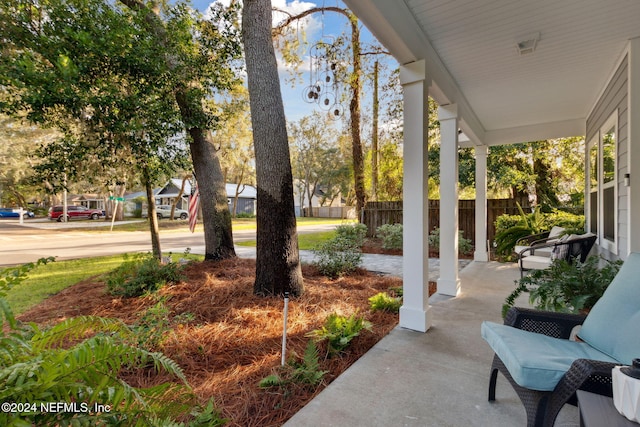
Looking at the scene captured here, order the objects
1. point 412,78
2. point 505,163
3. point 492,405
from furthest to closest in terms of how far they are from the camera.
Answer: point 505,163, point 412,78, point 492,405

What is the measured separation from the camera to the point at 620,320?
1.75 meters

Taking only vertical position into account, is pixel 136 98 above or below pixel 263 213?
above

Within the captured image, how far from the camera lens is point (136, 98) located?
3.96 m

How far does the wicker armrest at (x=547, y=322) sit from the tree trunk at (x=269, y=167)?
7.76 ft

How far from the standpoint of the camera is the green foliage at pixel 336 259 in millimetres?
5031

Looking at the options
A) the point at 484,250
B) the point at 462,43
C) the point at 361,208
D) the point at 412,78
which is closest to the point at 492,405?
the point at 412,78

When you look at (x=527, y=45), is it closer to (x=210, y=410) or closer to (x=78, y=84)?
(x=210, y=410)

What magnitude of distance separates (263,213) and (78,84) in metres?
2.60

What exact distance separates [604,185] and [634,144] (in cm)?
171

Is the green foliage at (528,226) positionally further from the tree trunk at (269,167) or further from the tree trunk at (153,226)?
the tree trunk at (153,226)

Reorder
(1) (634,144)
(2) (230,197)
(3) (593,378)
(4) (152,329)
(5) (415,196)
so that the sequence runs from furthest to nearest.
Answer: (2) (230,197) → (5) (415,196) → (1) (634,144) → (4) (152,329) → (3) (593,378)

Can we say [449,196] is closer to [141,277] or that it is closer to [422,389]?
[422,389]

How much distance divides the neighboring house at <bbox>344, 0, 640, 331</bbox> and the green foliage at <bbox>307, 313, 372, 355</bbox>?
2.09ft

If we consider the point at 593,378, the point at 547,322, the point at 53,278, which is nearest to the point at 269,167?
the point at 547,322
